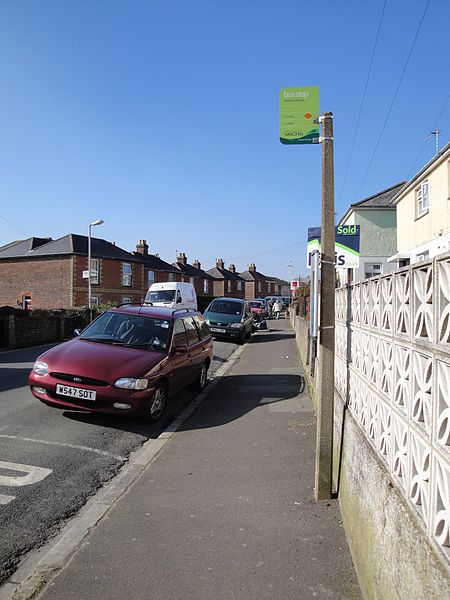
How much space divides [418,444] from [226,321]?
18154 millimetres

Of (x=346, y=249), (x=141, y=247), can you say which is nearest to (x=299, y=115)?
(x=346, y=249)

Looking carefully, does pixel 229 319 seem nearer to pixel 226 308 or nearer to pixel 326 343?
pixel 226 308

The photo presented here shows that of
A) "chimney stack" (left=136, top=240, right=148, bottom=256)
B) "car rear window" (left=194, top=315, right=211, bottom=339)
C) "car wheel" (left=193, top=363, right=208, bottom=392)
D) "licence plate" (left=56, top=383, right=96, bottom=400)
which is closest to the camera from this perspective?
"licence plate" (left=56, top=383, right=96, bottom=400)

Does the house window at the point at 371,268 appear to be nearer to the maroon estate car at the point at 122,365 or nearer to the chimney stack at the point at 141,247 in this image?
the maroon estate car at the point at 122,365

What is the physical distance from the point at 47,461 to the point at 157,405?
205cm

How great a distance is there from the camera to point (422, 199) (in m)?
19.9

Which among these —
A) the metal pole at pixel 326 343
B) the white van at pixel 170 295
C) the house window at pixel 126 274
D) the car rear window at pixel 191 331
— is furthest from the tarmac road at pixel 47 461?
the house window at pixel 126 274

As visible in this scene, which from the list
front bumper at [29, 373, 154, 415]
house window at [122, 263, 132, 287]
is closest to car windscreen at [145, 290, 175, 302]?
front bumper at [29, 373, 154, 415]

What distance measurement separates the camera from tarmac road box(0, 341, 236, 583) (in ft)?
11.9

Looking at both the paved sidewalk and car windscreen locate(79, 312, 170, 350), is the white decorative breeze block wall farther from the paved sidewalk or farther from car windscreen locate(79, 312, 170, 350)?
car windscreen locate(79, 312, 170, 350)

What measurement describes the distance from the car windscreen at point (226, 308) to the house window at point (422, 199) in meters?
8.83

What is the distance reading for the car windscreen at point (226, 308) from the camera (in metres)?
20.9

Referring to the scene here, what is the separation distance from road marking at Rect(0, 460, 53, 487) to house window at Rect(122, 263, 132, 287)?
1546 inches

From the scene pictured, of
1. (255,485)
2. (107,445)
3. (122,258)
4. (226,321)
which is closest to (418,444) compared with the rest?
(255,485)
